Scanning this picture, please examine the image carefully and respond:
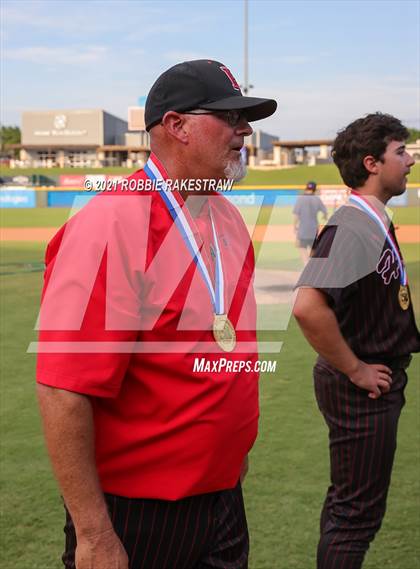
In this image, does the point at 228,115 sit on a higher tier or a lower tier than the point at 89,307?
higher

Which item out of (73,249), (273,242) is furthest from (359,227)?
(273,242)

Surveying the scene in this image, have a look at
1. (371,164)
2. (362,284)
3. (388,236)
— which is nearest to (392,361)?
(362,284)

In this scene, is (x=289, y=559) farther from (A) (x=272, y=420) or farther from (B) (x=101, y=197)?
(B) (x=101, y=197)

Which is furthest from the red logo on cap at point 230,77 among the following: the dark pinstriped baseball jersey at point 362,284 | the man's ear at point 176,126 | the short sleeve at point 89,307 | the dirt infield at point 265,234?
the dirt infield at point 265,234

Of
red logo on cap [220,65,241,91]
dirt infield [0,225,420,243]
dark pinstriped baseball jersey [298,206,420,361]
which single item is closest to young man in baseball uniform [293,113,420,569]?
dark pinstriped baseball jersey [298,206,420,361]

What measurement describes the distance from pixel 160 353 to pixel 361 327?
1.20m

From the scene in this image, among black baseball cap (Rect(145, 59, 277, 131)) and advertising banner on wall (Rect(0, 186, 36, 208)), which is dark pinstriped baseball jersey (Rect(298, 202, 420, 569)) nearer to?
black baseball cap (Rect(145, 59, 277, 131))

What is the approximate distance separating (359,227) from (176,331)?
1.19 metres

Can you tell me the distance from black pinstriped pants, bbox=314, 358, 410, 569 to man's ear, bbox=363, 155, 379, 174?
79 cm

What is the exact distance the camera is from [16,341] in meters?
8.27

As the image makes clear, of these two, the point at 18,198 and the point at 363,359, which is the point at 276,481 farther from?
the point at 18,198

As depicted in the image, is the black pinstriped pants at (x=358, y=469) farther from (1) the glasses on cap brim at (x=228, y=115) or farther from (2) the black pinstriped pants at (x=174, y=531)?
(1) the glasses on cap brim at (x=228, y=115)

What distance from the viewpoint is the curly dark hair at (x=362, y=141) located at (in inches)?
117

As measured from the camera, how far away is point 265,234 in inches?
Result: 880
